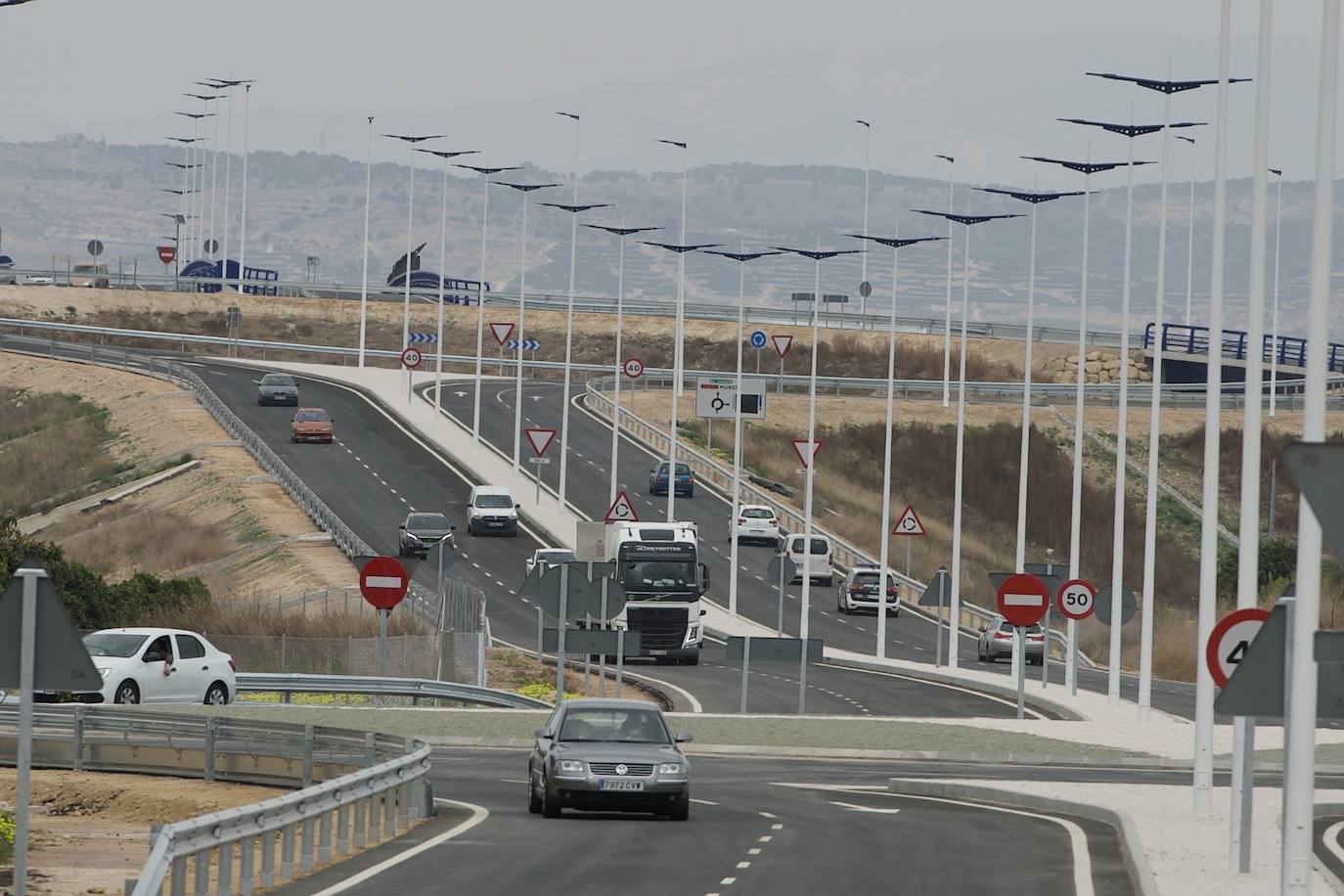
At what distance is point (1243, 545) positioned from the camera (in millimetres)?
21656

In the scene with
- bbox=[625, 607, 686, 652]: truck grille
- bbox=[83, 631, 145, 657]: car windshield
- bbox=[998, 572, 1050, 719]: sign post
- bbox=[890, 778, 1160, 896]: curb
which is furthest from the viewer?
bbox=[625, 607, 686, 652]: truck grille

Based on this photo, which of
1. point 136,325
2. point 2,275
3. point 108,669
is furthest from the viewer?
point 2,275

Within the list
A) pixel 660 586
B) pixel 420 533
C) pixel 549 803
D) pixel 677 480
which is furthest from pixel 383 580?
pixel 677 480

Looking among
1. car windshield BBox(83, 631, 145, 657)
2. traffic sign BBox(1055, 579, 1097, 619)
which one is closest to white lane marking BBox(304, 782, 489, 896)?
car windshield BBox(83, 631, 145, 657)

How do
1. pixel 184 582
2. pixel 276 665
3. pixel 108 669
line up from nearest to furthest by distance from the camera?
pixel 108 669 < pixel 276 665 < pixel 184 582

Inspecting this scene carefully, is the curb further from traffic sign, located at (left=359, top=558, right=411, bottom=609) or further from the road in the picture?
traffic sign, located at (left=359, top=558, right=411, bottom=609)

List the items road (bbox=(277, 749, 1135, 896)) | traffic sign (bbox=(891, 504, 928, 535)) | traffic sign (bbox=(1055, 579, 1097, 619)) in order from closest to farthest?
1. road (bbox=(277, 749, 1135, 896))
2. traffic sign (bbox=(1055, 579, 1097, 619))
3. traffic sign (bbox=(891, 504, 928, 535))

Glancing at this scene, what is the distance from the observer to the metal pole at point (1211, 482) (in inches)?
956

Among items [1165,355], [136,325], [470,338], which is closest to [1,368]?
[136,325]

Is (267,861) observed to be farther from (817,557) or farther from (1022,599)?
(817,557)

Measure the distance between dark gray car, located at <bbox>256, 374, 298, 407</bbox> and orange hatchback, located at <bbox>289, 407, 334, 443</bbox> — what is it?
8.37 metres

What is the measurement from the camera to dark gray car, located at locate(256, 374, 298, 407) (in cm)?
9444

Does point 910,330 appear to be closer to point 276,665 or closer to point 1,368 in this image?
point 1,368

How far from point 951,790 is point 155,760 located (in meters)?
9.67
